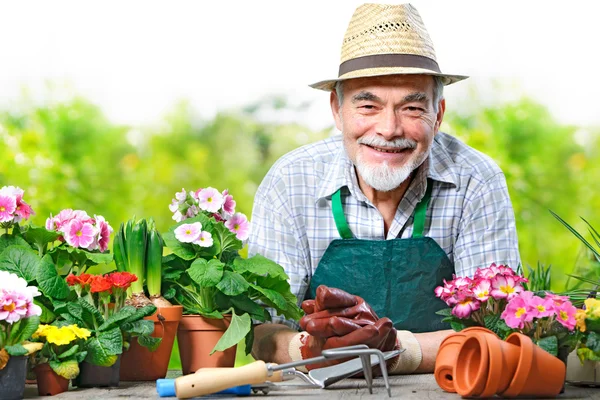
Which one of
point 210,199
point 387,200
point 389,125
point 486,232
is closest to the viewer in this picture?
point 210,199

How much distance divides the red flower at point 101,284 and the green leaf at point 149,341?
0.14 metres

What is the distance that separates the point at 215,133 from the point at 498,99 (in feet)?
6.91

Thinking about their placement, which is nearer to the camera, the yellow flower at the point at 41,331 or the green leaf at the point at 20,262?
the yellow flower at the point at 41,331

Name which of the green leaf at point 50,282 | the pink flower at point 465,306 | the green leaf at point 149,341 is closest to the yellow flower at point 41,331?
the green leaf at point 50,282

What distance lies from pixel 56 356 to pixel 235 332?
411 millimetres

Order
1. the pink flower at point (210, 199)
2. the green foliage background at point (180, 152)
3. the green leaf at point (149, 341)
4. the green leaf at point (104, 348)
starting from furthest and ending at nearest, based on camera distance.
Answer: the green foliage background at point (180, 152) < the pink flower at point (210, 199) < the green leaf at point (149, 341) < the green leaf at point (104, 348)

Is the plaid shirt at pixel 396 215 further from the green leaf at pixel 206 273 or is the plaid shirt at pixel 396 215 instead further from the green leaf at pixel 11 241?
the green leaf at pixel 11 241

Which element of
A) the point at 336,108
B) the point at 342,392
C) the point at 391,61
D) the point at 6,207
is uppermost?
the point at 391,61

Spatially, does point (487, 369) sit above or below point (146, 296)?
below

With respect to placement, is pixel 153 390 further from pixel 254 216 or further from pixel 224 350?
pixel 254 216

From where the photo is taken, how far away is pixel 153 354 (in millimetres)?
1858

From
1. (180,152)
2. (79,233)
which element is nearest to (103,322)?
(79,233)

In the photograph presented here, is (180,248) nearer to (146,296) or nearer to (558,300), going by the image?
(146,296)

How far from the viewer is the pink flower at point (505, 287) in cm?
169
